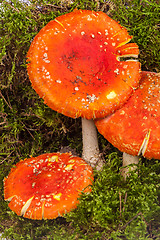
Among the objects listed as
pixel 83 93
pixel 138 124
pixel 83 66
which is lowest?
pixel 138 124

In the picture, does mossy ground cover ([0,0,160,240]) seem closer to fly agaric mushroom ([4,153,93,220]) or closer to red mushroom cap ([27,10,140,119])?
fly agaric mushroom ([4,153,93,220])

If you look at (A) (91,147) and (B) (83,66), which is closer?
(B) (83,66)

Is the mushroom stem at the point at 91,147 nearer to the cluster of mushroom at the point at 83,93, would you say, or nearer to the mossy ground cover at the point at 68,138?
the mossy ground cover at the point at 68,138

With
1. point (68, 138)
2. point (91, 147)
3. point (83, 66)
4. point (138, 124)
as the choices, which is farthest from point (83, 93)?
point (68, 138)

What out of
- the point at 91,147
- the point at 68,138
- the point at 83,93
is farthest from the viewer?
the point at 68,138

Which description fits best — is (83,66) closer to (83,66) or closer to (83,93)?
(83,66)

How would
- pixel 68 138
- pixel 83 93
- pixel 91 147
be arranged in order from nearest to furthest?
1. pixel 83 93
2. pixel 91 147
3. pixel 68 138

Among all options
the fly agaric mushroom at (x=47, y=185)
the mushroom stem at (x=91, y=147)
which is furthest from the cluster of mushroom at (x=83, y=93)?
the mushroom stem at (x=91, y=147)
